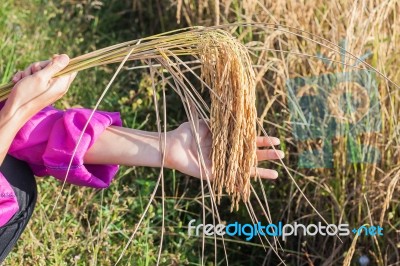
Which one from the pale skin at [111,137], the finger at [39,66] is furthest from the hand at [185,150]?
the finger at [39,66]

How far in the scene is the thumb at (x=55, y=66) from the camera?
163 centimetres

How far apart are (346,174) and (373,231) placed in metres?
0.18

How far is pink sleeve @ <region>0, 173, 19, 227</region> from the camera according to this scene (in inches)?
64.8

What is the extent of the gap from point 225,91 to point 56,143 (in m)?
0.35

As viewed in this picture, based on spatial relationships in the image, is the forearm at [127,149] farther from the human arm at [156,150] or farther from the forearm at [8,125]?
the forearm at [8,125]

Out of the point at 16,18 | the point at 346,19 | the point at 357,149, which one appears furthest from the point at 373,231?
the point at 16,18

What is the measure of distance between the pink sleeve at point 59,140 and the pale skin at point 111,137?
31mm

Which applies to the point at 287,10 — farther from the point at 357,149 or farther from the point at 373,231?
the point at 373,231

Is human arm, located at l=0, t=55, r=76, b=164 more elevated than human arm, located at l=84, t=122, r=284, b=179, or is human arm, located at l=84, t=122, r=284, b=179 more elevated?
human arm, located at l=0, t=55, r=76, b=164

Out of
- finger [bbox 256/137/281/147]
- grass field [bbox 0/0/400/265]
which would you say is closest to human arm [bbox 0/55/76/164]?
finger [bbox 256/137/281/147]

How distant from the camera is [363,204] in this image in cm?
236

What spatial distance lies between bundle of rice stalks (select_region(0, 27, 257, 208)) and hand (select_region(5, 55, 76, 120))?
0.02 meters

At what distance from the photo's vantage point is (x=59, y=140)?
5.57 ft

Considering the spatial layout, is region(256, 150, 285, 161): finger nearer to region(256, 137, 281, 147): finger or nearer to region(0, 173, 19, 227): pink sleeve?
region(256, 137, 281, 147): finger
